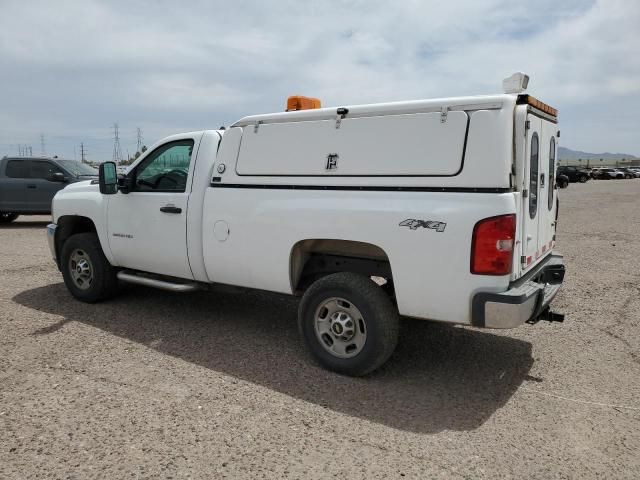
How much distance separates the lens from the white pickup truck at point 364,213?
11.4 ft

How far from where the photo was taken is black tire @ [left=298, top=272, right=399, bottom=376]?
3.89 m

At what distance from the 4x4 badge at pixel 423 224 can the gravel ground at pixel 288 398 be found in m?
1.26

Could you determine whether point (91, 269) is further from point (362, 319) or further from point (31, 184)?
point (31, 184)

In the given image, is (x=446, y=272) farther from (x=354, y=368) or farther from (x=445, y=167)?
(x=354, y=368)

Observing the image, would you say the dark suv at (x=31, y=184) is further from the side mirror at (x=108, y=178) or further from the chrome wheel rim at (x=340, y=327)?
the chrome wheel rim at (x=340, y=327)

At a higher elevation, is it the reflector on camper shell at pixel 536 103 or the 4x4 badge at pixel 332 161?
the reflector on camper shell at pixel 536 103

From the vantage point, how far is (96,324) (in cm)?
Result: 534

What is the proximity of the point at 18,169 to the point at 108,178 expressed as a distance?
32.4 feet

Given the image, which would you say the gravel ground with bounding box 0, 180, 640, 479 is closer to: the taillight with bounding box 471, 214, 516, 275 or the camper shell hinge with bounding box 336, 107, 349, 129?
the taillight with bounding box 471, 214, 516, 275

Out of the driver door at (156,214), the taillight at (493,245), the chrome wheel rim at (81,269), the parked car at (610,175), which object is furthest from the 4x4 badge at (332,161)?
the parked car at (610,175)

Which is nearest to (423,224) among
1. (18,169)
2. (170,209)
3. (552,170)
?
(552,170)

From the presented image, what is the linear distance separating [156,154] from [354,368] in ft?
10.2

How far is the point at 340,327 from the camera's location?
413 cm

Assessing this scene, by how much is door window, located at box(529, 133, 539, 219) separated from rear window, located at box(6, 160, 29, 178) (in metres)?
13.2
